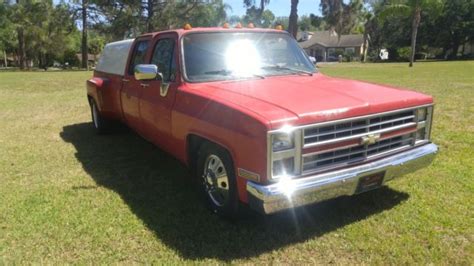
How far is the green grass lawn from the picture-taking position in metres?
3.65

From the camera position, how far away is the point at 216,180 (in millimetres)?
4168

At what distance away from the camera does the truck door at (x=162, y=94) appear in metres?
4.85

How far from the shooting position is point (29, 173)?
233 inches

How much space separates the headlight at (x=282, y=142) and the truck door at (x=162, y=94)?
1.72 metres

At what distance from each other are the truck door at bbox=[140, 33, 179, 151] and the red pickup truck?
0.01 m

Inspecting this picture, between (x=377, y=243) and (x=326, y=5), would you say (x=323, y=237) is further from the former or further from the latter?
(x=326, y=5)

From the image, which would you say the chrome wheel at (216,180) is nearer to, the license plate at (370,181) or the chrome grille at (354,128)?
the chrome grille at (354,128)

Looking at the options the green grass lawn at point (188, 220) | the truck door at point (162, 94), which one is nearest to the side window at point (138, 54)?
the truck door at point (162, 94)

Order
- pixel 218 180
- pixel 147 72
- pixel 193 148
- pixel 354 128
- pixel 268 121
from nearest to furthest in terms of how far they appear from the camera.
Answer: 1. pixel 268 121
2. pixel 354 128
3. pixel 218 180
4. pixel 193 148
5. pixel 147 72

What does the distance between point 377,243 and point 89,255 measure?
248 cm

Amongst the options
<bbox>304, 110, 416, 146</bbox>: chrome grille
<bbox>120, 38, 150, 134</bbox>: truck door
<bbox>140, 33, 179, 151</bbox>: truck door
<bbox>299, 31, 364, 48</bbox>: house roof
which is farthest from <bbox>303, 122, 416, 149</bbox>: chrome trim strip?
<bbox>299, 31, 364, 48</bbox>: house roof

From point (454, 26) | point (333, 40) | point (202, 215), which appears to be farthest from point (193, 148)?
point (333, 40)

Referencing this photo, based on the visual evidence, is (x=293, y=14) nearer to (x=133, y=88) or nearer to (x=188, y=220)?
(x=133, y=88)

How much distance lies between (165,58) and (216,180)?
183cm
